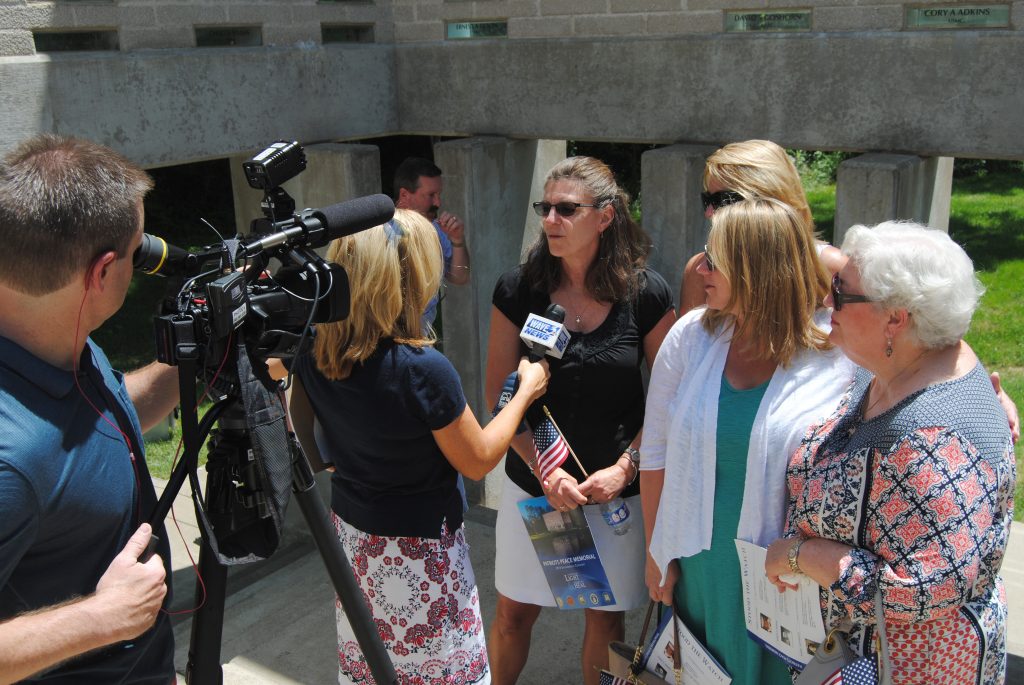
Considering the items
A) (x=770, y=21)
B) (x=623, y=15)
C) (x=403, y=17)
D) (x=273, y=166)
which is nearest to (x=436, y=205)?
(x=403, y=17)

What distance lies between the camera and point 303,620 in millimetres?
4281

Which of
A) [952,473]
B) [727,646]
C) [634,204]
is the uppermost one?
[952,473]

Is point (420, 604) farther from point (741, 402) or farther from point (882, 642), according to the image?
point (882, 642)

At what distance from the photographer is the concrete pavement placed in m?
3.84

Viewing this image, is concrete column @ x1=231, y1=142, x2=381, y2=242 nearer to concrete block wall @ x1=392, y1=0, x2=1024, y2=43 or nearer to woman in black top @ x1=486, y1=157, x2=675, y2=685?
concrete block wall @ x1=392, y1=0, x2=1024, y2=43

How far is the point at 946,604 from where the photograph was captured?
6.59 feet

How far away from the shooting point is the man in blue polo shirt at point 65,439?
5.26 ft

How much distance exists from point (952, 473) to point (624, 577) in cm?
128

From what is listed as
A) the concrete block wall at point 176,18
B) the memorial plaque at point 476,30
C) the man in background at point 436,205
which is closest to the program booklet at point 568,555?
the man in background at point 436,205

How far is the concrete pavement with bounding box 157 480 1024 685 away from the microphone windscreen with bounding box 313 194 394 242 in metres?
1.88

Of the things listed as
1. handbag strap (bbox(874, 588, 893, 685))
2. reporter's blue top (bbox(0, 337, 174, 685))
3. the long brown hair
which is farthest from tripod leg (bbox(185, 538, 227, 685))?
the long brown hair

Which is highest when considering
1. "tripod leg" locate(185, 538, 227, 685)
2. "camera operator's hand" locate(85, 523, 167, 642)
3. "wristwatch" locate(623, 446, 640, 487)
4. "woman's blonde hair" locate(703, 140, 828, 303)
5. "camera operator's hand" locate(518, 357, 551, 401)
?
"woman's blonde hair" locate(703, 140, 828, 303)

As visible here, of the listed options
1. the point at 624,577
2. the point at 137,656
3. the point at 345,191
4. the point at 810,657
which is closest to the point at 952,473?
the point at 810,657

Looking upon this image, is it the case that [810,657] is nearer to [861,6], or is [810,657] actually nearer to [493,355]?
[493,355]
